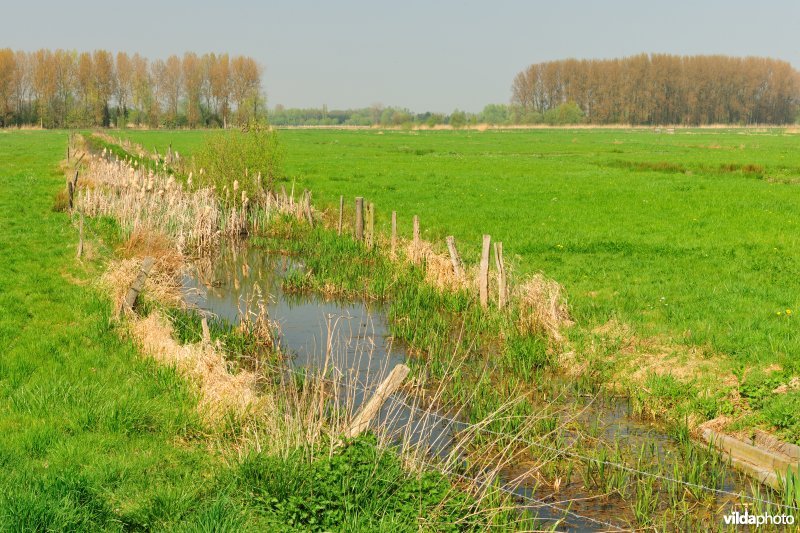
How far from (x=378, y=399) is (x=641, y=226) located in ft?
65.2

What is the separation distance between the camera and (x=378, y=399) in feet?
25.5

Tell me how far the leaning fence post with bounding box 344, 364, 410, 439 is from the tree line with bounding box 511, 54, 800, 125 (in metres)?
169

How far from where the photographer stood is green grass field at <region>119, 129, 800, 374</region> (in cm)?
1437

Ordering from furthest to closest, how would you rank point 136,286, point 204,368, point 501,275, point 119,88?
1. point 119,88
2. point 501,275
3. point 136,286
4. point 204,368

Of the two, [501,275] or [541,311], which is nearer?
[541,311]

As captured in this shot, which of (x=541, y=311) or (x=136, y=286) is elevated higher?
(x=136, y=286)

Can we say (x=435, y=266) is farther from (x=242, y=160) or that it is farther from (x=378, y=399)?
(x=242, y=160)

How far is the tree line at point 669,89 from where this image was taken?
177 m

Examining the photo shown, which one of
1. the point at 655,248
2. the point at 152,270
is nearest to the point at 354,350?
the point at 152,270

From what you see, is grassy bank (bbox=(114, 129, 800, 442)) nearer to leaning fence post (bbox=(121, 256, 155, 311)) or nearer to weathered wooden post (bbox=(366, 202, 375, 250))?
weathered wooden post (bbox=(366, 202, 375, 250))

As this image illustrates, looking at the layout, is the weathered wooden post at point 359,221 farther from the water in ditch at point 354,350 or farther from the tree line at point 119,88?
the tree line at point 119,88

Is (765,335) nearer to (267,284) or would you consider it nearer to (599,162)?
(267,284)

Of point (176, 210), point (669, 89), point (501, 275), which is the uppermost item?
Answer: point (669, 89)

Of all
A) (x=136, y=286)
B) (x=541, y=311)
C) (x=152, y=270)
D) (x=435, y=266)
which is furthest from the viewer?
(x=435, y=266)
